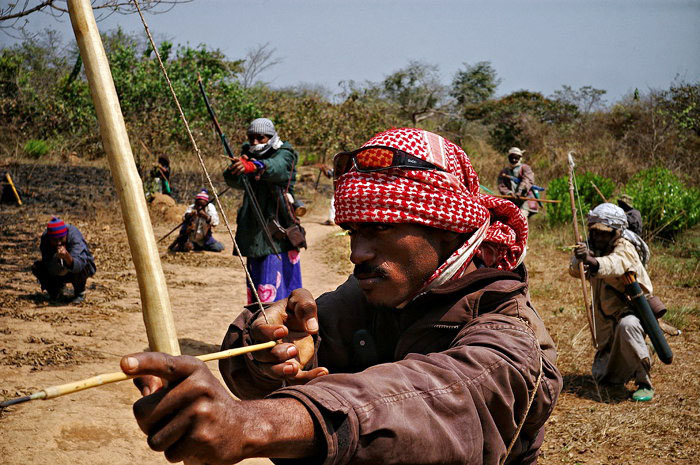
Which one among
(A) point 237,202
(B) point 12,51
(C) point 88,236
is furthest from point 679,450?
(B) point 12,51

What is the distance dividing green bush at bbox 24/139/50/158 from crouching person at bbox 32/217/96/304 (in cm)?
1238

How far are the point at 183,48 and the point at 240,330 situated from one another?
2169 cm

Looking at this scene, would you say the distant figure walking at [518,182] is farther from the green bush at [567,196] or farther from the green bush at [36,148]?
the green bush at [36,148]

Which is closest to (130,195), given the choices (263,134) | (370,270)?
(370,270)

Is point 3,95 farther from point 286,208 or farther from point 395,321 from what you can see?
point 395,321

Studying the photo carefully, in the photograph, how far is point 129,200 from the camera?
5.15 ft

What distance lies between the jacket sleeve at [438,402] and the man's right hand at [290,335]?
0.49 meters

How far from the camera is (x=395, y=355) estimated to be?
196 cm

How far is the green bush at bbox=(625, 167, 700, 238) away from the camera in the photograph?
13078 mm

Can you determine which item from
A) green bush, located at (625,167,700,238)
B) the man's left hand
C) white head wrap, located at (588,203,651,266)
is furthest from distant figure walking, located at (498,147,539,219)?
the man's left hand

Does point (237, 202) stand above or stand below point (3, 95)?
below

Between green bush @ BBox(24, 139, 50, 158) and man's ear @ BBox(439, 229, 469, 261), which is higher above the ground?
green bush @ BBox(24, 139, 50, 158)

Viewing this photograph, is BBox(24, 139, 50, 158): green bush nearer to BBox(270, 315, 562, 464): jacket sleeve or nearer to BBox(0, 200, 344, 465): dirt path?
BBox(0, 200, 344, 465): dirt path

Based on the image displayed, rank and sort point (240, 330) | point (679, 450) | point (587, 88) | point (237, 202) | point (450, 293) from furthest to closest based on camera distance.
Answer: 1. point (587, 88)
2. point (237, 202)
3. point (679, 450)
4. point (240, 330)
5. point (450, 293)
